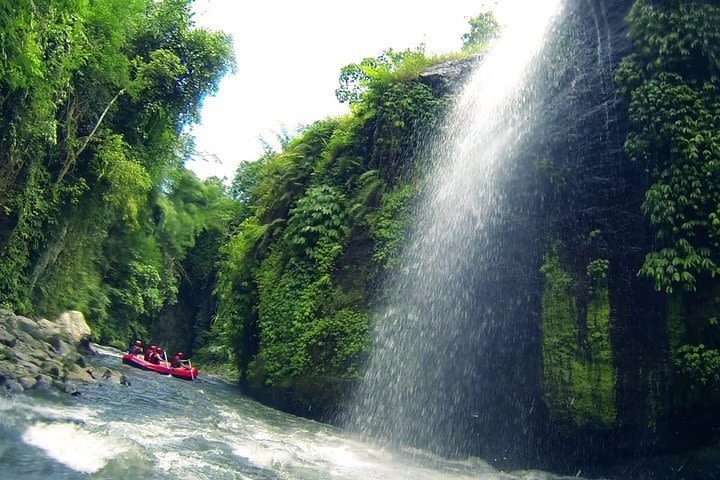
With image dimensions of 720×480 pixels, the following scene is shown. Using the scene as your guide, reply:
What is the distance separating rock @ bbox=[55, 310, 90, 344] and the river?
443 centimetres

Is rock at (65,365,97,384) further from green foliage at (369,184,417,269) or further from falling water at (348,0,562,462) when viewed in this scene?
green foliage at (369,184,417,269)

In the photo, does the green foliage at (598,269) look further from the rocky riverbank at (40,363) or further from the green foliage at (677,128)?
the rocky riverbank at (40,363)

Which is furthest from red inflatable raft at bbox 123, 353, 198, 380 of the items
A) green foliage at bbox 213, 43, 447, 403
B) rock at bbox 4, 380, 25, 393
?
rock at bbox 4, 380, 25, 393

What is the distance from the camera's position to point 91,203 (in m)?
16.7

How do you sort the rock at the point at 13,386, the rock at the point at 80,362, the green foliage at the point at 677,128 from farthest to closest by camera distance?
the rock at the point at 80,362 < the green foliage at the point at 677,128 < the rock at the point at 13,386

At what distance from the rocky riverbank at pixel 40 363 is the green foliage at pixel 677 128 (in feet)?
28.0

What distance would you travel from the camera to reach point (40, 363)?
9281 mm

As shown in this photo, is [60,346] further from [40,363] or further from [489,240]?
[489,240]

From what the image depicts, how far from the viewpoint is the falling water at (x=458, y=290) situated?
31.2 feet

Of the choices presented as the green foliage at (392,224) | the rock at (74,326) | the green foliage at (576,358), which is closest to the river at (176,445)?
the green foliage at (576,358)

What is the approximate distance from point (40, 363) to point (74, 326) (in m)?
6.66

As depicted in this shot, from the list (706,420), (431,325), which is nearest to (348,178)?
(431,325)

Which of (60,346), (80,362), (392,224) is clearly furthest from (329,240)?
(60,346)

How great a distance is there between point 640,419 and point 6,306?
13.2m
